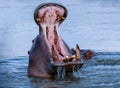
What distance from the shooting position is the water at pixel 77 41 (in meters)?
9.93

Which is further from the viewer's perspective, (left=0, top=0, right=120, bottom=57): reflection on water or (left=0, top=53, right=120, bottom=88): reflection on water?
(left=0, top=0, right=120, bottom=57): reflection on water

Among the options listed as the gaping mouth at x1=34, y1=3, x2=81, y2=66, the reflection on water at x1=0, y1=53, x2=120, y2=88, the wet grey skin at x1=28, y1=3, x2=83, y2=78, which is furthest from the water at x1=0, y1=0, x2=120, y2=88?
the gaping mouth at x1=34, y1=3, x2=81, y2=66

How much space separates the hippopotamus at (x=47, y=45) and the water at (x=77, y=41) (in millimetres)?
189

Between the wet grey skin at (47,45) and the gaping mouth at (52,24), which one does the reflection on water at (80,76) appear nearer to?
the wet grey skin at (47,45)

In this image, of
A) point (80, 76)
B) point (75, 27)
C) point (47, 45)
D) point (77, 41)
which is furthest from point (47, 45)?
point (75, 27)

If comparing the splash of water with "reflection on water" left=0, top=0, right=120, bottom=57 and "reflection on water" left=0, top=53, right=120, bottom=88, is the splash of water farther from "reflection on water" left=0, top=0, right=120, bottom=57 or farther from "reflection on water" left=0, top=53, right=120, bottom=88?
"reflection on water" left=0, top=0, right=120, bottom=57

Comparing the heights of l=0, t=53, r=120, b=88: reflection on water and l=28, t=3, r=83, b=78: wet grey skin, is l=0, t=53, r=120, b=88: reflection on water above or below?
below

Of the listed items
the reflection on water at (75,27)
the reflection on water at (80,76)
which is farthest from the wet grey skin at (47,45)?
the reflection on water at (75,27)

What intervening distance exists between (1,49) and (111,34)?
3.01 metres

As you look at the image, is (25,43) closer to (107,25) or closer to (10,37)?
(10,37)

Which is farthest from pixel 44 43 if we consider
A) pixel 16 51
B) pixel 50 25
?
pixel 16 51

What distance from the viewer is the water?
993 cm

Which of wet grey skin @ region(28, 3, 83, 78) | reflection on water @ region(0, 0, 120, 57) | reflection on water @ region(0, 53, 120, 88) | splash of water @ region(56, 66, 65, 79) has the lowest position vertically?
reflection on water @ region(0, 0, 120, 57)

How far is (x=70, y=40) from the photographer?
15172 millimetres
